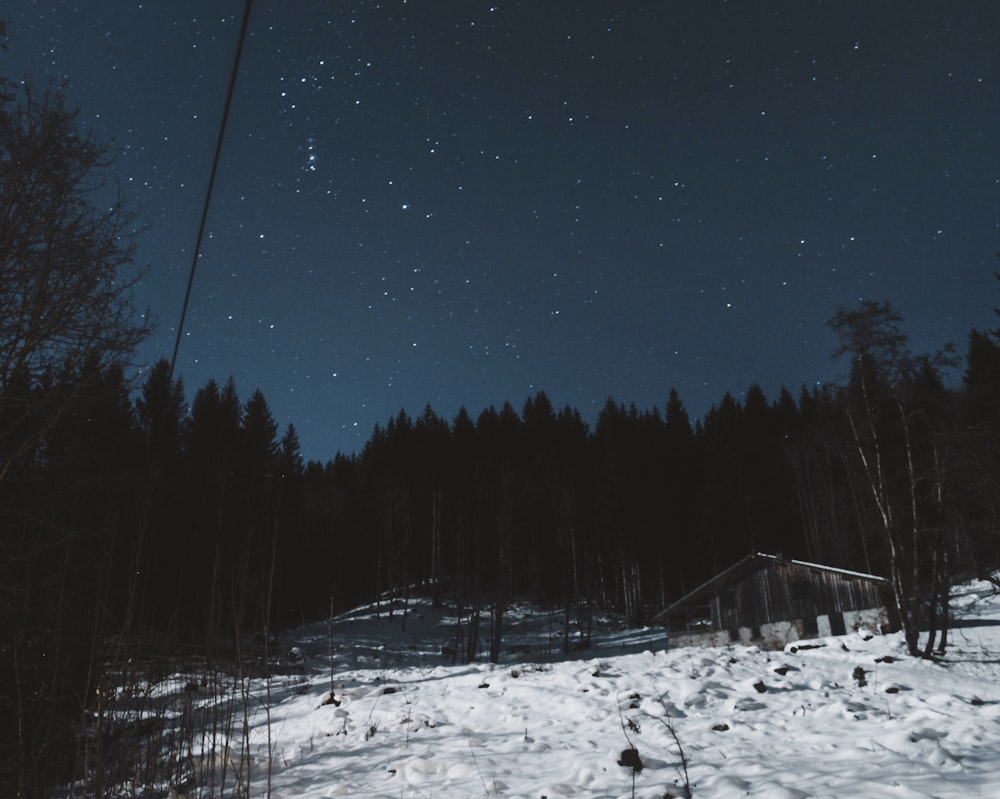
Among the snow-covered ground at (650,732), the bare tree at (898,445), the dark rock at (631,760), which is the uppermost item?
the bare tree at (898,445)

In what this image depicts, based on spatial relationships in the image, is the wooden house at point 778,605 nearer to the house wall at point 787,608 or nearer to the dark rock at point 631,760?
the house wall at point 787,608

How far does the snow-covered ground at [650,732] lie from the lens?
602 centimetres

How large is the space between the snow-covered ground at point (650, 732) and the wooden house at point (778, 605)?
13.6m

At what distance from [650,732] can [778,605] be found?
26.8 meters

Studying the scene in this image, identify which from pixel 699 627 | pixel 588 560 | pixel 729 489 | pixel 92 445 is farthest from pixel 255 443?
pixel 92 445

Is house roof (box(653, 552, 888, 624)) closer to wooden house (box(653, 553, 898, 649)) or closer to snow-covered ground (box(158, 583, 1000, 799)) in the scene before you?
wooden house (box(653, 553, 898, 649))

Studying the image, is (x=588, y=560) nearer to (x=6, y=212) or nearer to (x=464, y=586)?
(x=464, y=586)

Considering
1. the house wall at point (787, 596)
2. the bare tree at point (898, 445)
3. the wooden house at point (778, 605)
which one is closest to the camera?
the bare tree at point (898, 445)

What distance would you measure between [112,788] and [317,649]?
29.8 m

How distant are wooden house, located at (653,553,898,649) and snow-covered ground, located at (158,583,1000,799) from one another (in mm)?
13632

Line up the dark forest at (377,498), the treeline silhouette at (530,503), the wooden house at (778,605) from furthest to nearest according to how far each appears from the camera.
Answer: the treeline silhouette at (530,503) → the wooden house at (778,605) → the dark forest at (377,498)

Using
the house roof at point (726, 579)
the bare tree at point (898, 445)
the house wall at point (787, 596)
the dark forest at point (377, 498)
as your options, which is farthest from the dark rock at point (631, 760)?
the house roof at point (726, 579)

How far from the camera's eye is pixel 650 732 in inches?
321

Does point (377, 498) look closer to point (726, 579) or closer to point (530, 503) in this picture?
point (530, 503)
